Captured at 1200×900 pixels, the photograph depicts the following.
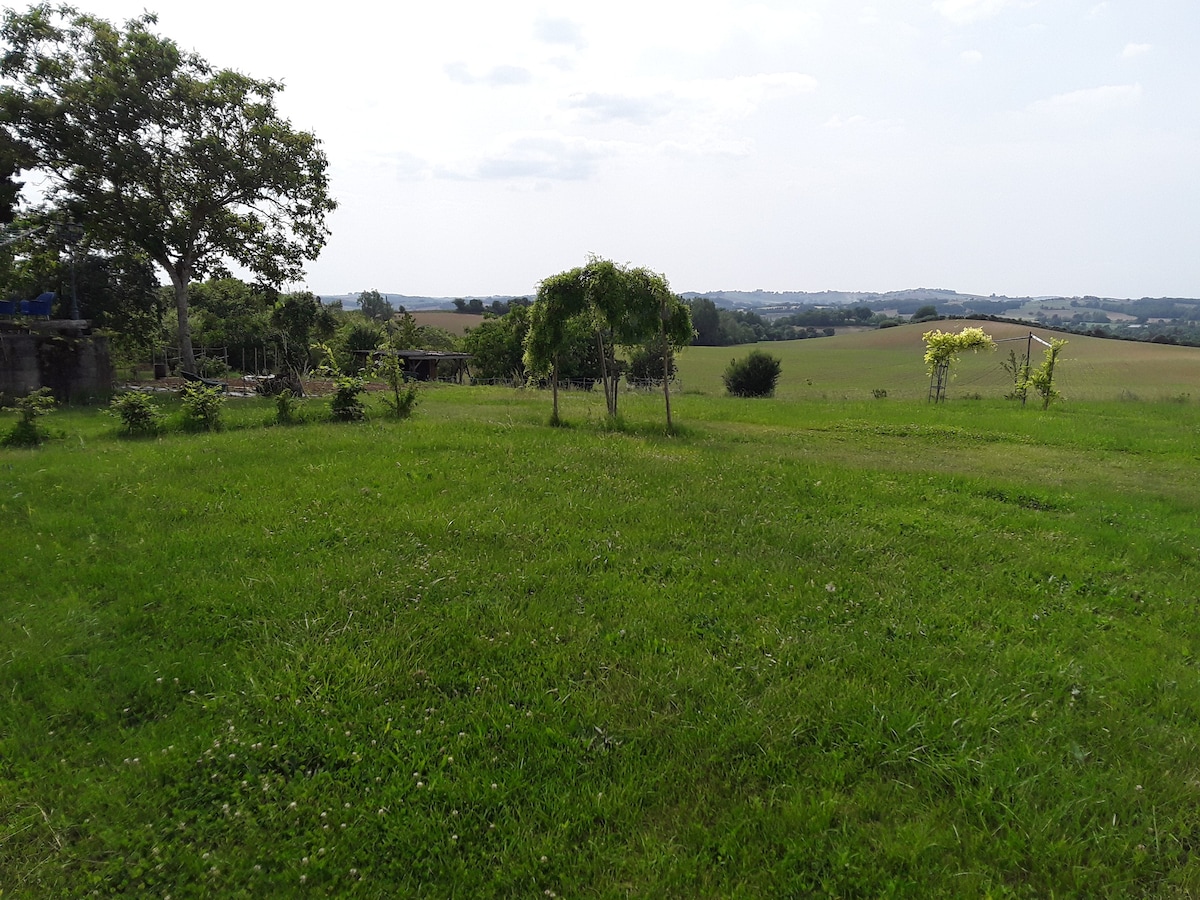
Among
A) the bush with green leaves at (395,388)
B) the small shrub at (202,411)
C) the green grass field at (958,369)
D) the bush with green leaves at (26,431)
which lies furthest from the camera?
the green grass field at (958,369)

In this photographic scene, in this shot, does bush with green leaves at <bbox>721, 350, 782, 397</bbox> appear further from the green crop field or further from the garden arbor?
the green crop field

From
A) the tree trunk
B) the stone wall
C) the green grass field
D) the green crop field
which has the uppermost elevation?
the tree trunk

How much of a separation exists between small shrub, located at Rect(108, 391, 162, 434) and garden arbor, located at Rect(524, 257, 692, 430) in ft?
26.1

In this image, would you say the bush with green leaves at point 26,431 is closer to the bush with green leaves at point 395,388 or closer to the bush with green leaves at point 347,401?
the bush with green leaves at point 347,401

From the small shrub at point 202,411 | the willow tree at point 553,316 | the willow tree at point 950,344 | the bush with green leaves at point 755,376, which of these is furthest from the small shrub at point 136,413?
the bush with green leaves at point 755,376

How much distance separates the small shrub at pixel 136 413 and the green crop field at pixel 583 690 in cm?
416

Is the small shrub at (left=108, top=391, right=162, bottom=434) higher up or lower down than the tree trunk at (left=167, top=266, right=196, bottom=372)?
lower down

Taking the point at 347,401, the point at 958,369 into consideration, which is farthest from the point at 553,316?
the point at 958,369

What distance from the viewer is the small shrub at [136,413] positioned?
12.4 meters

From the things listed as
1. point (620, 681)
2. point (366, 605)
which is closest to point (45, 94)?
point (366, 605)

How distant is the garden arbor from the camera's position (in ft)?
47.1

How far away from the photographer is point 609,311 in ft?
47.4

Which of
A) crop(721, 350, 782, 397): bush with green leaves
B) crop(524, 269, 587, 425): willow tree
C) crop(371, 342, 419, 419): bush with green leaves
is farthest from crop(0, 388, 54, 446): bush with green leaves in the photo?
crop(721, 350, 782, 397): bush with green leaves

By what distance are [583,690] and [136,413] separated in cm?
1239
